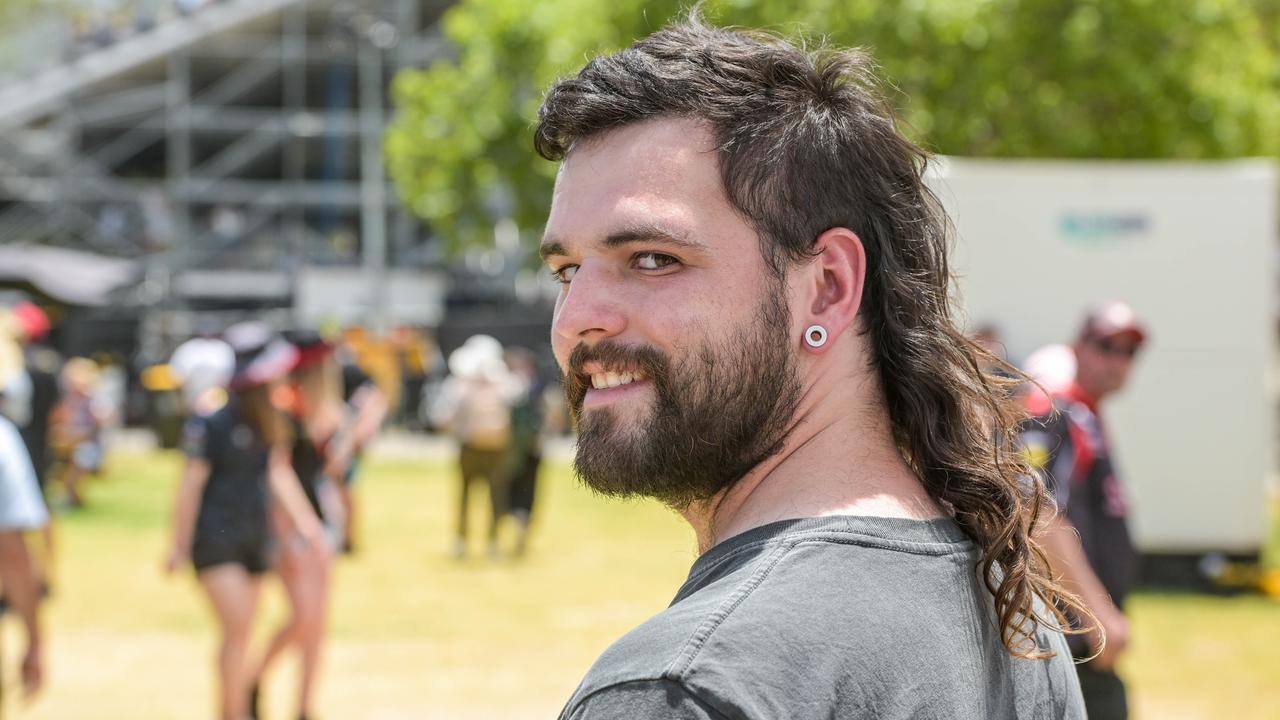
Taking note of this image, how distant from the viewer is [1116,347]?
551 centimetres

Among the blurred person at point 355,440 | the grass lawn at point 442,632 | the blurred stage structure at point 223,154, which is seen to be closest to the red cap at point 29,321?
the grass lawn at point 442,632

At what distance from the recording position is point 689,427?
65.1 inches

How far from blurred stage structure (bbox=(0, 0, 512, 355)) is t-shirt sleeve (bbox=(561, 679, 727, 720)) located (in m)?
32.8

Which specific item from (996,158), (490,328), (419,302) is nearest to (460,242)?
(490,328)

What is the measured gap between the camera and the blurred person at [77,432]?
18.2 metres

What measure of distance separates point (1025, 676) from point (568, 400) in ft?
2.11

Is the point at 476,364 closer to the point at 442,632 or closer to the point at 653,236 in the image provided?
the point at 442,632

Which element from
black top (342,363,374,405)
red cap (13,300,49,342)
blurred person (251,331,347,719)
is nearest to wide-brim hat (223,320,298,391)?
blurred person (251,331,347,719)

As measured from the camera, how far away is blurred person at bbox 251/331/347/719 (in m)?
7.42

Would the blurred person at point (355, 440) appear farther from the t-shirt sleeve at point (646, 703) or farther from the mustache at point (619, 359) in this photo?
the t-shirt sleeve at point (646, 703)

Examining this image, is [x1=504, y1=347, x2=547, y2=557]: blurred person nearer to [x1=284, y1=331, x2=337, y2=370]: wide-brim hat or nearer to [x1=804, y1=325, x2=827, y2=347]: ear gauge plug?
[x1=284, y1=331, x2=337, y2=370]: wide-brim hat

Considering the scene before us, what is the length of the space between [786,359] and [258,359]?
20.1 feet

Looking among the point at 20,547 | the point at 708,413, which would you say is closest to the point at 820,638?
the point at 708,413

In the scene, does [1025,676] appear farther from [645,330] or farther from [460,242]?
[460,242]
